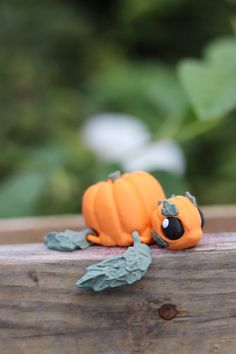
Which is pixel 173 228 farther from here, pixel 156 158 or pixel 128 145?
pixel 128 145

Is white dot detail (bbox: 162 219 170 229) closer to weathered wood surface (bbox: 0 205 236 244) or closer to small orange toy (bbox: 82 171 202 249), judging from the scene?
small orange toy (bbox: 82 171 202 249)

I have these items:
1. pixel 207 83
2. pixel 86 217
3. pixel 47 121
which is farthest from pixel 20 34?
pixel 86 217

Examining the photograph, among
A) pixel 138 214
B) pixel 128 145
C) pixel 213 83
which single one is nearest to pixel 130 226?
Result: pixel 138 214

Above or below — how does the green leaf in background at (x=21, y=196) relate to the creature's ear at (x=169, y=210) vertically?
above

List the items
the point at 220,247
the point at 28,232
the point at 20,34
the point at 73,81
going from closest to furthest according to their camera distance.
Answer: the point at 220,247 → the point at 28,232 → the point at 20,34 → the point at 73,81

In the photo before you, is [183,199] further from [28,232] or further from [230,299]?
[28,232]

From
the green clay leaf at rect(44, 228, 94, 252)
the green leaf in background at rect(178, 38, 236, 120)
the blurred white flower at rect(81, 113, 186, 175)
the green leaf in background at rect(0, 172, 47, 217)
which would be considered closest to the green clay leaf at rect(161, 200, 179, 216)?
the green clay leaf at rect(44, 228, 94, 252)

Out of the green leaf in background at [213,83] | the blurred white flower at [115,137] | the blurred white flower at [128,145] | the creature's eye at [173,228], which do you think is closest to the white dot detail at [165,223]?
the creature's eye at [173,228]

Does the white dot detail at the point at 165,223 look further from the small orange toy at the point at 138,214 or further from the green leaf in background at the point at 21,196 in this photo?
the green leaf in background at the point at 21,196
